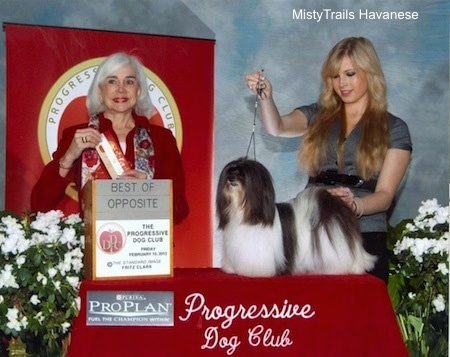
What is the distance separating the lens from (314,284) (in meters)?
2.76

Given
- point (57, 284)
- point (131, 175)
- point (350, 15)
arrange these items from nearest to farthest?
point (57, 284), point (131, 175), point (350, 15)

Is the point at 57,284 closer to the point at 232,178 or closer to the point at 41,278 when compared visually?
the point at 41,278

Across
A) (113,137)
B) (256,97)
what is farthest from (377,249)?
(113,137)

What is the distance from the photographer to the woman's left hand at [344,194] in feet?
10.3

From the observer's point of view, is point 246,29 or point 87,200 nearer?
point 87,200

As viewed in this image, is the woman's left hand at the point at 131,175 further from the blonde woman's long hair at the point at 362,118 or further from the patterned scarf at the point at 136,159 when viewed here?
the blonde woman's long hair at the point at 362,118

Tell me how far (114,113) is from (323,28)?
1016 mm

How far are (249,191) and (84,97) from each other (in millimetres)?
1025

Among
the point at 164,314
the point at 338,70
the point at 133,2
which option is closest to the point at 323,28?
the point at 338,70

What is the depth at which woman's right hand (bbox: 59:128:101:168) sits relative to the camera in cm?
328

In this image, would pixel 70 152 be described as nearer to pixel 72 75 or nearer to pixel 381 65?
pixel 72 75

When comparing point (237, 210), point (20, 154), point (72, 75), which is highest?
point (72, 75)

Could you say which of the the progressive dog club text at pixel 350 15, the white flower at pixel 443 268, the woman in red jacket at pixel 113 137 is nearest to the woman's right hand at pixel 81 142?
the woman in red jacket at pixel 113 137

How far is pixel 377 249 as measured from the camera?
330cm
